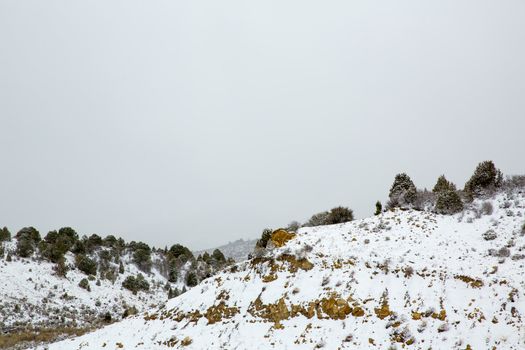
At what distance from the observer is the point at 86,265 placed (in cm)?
5141

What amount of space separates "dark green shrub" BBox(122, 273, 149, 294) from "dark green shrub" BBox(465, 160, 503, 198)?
1789 inches

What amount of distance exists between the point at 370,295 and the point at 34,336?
97.2ft

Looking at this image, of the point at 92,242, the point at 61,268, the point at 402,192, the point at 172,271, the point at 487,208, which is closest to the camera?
the point at 487,208

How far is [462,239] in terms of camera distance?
25375mm

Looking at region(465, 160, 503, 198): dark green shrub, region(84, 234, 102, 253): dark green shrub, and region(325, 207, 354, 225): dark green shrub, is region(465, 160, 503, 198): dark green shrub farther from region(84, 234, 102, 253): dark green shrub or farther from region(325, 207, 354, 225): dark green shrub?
region(84, 234, 102, 253): dark green shrub

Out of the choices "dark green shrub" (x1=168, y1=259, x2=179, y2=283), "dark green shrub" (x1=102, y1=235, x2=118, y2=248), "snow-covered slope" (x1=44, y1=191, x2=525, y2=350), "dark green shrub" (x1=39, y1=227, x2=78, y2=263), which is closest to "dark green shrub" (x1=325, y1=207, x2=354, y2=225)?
"snow-covered slope" (x1=44, y1=191, x2=525, y2=350)

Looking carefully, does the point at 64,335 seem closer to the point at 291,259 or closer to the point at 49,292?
the point at 49,292

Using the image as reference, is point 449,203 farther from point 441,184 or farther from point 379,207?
point 441,184

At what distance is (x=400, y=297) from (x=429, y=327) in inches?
111

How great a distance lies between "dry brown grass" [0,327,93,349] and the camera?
29609 mm

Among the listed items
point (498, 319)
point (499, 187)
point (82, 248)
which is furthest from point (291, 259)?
point (82, 248)

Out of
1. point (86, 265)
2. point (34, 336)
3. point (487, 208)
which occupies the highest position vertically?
point (487, 208)

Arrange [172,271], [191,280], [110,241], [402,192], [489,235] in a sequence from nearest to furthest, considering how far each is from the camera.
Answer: [489,235] < [402,192] < [191,280] < [172,271] < [110,241]

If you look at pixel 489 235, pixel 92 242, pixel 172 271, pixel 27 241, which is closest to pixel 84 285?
pixel 27 241
